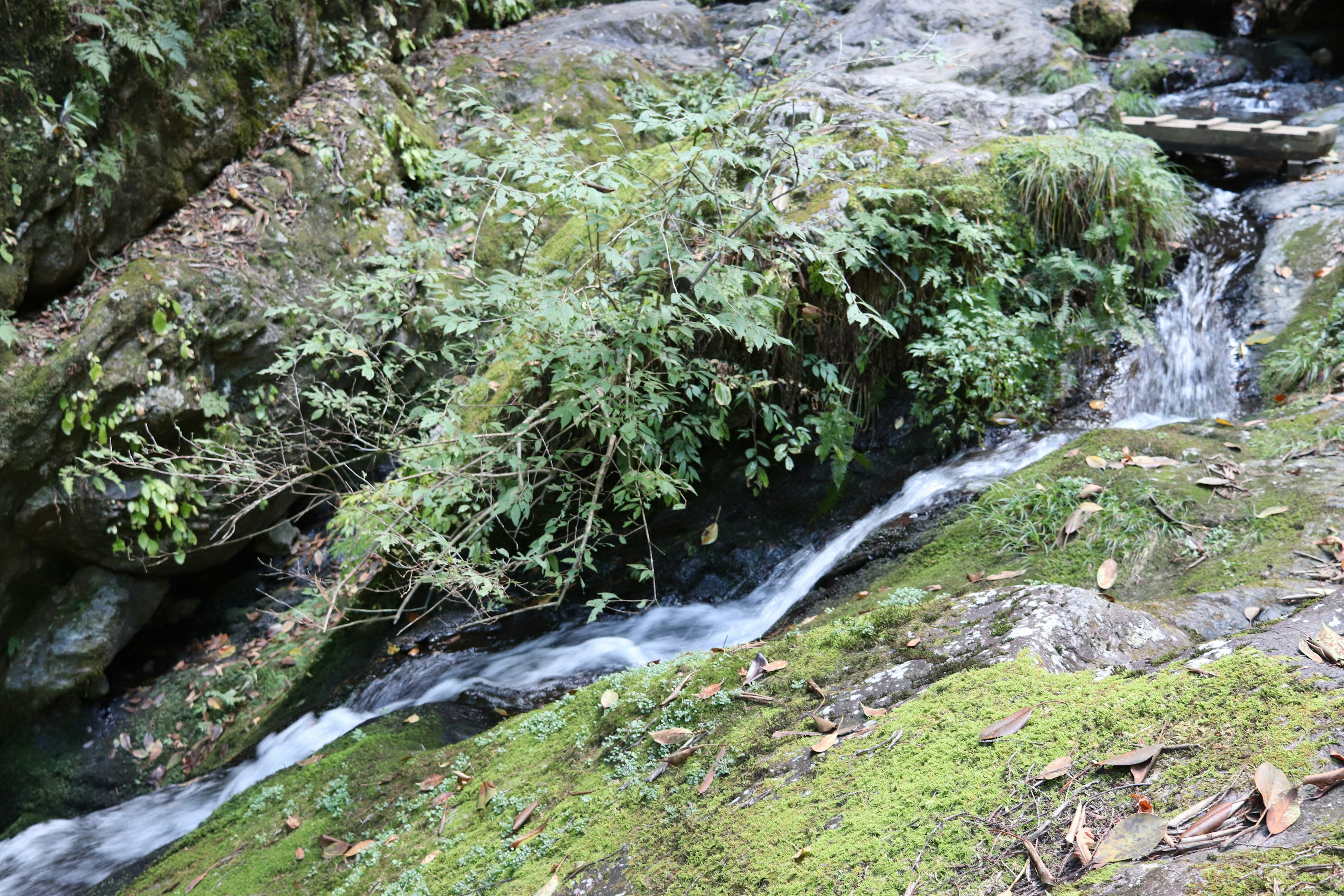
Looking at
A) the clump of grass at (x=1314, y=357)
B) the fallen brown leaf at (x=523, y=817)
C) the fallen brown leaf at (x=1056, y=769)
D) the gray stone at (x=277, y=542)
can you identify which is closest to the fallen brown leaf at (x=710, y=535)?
the fallen brown leaf at (x=523, y=817)

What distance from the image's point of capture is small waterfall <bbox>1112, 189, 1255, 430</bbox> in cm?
603

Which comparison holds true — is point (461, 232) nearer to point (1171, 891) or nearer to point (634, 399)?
point (634, 399)

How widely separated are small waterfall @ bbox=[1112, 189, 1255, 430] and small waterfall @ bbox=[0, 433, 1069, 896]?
1.09 metres

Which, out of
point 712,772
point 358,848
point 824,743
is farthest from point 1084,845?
point 358,848

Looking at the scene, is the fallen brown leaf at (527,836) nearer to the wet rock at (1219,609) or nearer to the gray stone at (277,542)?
the wet rock at (1219,609)

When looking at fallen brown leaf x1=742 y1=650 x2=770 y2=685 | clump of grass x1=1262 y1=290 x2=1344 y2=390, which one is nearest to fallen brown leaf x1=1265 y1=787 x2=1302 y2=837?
fallen brown leaf x1=742 y1=650 x2=770 y2=685

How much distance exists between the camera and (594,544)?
5.00 m

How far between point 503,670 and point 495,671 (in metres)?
0.05

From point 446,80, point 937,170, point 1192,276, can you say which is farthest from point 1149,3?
point 446,80

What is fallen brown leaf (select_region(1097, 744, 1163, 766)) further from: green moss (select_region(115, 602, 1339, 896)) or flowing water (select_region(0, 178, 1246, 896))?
flowing water (select_region(0, 178, 1246, 896))

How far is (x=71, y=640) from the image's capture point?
22.4 ft

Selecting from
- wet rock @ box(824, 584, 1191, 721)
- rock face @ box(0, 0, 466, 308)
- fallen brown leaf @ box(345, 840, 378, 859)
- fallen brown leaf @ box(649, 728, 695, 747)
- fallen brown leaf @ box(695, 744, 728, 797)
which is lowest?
fallen brown leaf @ box(345, 840, 378, 859)

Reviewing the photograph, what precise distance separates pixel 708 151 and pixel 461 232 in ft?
18.4

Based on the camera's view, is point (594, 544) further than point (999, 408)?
No
